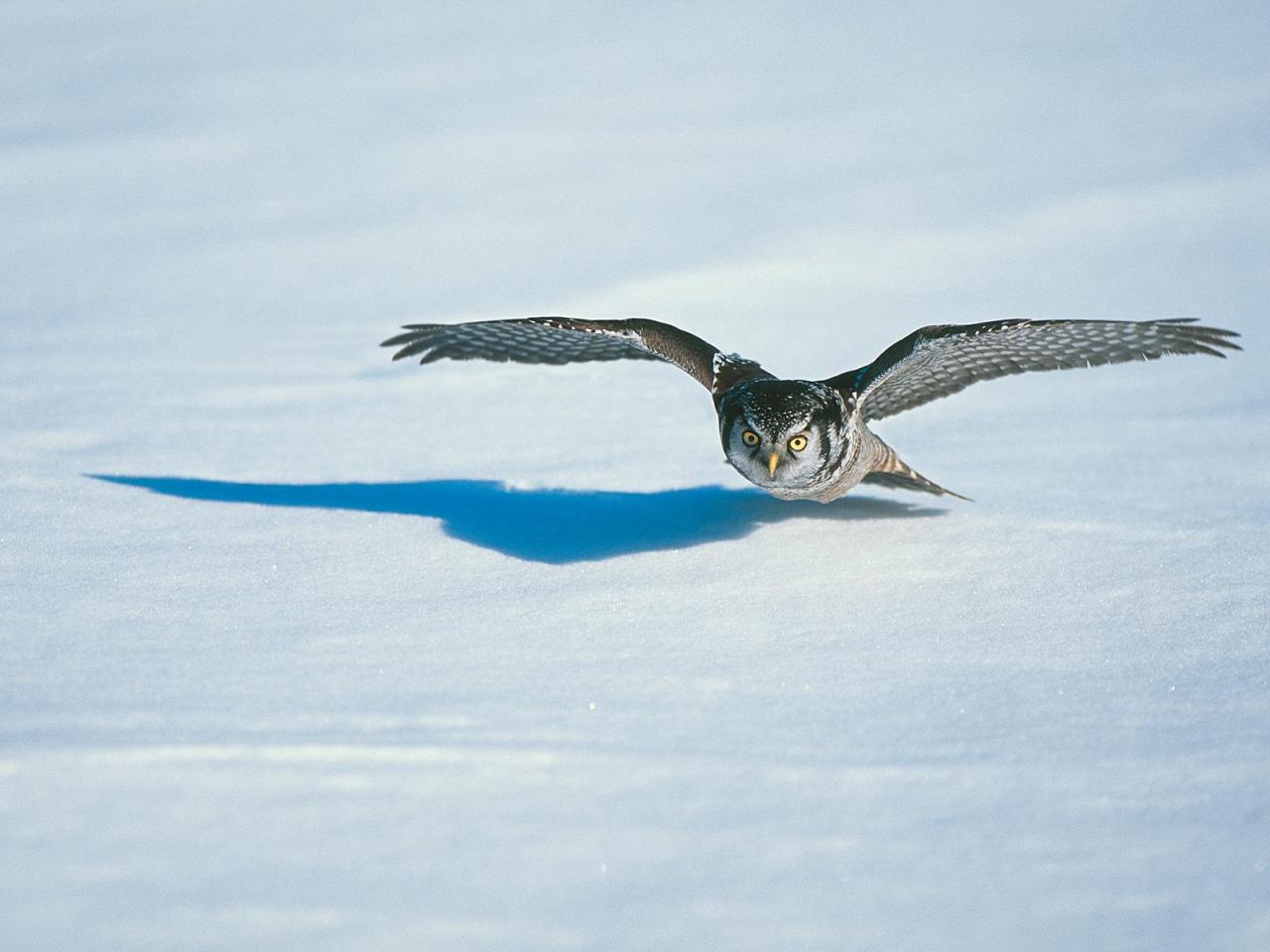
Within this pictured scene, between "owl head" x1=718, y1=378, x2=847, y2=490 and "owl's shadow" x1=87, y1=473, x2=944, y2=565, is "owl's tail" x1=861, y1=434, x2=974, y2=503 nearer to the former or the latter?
"owl's shadow" x1=87, y1=473, x2=944, y2=565

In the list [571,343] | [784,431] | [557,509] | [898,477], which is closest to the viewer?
[784,431]

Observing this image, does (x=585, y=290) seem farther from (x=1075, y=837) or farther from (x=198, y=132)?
(x=1075, y=837)

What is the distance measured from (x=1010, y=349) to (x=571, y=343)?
1514 millimetres

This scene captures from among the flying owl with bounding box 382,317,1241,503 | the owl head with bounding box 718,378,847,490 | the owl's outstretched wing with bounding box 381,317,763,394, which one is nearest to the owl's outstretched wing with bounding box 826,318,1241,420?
the flying owl with bounding box 382,317,1241,503

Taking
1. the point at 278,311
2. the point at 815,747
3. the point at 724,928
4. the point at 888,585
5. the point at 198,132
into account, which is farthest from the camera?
the point at 198,132

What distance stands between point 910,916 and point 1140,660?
138 cm

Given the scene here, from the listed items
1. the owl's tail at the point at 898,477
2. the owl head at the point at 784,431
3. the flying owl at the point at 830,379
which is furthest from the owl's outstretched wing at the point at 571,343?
the owl's tail at the point at 898,477

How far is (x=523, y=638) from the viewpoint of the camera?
145 inches

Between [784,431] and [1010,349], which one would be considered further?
[1010,349]

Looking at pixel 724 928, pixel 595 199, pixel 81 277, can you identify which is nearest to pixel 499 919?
pixel 724 928

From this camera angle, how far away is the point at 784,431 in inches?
167

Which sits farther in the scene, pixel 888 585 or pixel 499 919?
pixel 888 585

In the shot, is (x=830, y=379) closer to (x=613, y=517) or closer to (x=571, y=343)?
(x=613, y=517)

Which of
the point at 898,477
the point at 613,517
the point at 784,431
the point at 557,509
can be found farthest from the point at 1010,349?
the point at 557,509
